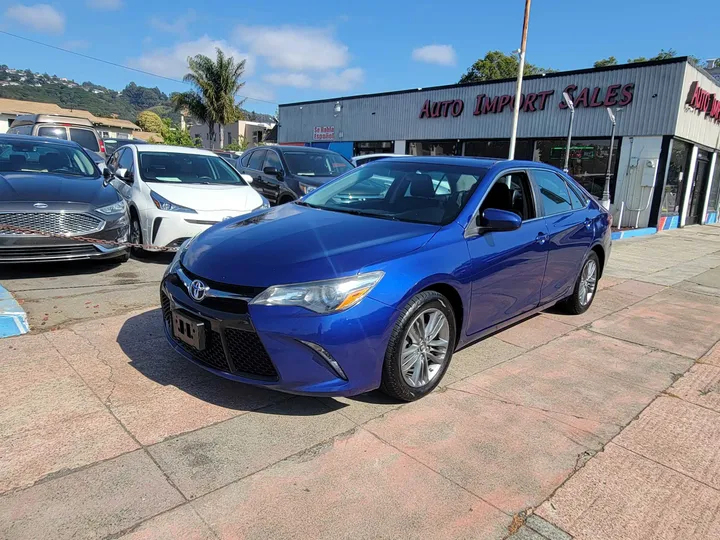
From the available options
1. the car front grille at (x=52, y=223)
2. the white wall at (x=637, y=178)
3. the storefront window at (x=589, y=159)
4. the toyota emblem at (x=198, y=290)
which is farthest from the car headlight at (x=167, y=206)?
the white wall at (x=637, y=178)

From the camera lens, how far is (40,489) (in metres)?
2.26

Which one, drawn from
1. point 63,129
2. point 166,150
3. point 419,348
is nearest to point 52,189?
point 166,150

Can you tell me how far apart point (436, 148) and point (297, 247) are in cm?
2046

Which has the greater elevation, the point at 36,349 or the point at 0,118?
the point at 0,118

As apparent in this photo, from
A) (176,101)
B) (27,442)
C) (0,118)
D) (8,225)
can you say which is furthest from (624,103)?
(0,118)

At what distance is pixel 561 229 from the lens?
4.66 metres

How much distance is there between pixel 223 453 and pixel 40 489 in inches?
31.7

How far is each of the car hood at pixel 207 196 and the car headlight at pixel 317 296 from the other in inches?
161

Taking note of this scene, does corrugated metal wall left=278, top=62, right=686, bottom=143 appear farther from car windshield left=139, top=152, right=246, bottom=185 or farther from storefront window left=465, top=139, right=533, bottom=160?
car windshield left=139, top=152, right=246, bottom=185

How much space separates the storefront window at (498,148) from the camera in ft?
63.1

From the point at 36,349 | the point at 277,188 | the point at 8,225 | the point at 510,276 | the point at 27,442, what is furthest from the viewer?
the point at 277,188

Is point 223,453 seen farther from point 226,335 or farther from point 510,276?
point 510,276

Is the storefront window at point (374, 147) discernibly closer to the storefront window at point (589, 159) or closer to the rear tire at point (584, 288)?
the storefront window at point (589, 159)

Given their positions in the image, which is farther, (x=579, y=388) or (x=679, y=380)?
(x=679, y=380)
